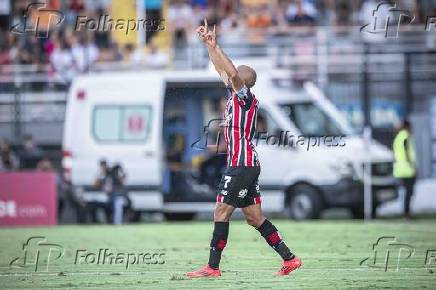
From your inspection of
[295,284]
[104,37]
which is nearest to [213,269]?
[295,284]

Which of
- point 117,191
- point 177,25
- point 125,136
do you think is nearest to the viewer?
point 117,191

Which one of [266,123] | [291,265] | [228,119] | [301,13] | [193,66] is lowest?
[291,265]

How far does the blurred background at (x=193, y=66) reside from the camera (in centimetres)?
2423

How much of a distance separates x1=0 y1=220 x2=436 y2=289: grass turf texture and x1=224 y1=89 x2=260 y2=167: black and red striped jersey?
48.2 inches

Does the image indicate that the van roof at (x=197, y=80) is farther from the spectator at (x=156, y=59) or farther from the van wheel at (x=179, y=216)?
the van wheel at (x=179, y=216)

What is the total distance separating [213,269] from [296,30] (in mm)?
15861

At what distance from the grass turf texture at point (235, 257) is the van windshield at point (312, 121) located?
6.96 ft

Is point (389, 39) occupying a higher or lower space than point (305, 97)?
higher

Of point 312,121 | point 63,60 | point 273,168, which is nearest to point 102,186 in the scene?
point 273,168

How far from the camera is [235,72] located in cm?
1105

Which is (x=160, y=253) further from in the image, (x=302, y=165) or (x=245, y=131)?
(x=302, y=165)

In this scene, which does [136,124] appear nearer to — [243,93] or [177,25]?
[177,25]

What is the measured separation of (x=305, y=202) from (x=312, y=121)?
1.67 meters

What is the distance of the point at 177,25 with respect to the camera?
1117 inches
